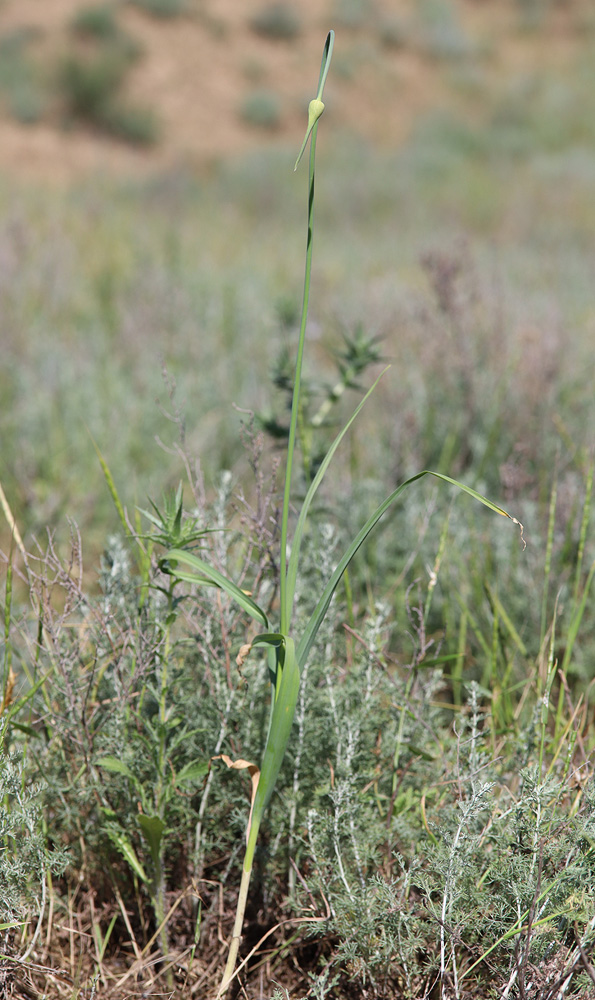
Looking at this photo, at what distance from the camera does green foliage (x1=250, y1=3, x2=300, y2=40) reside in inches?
710

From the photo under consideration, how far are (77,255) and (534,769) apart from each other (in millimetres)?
4908

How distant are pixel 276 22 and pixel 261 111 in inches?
164

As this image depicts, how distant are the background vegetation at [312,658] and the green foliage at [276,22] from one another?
16002 millimetres

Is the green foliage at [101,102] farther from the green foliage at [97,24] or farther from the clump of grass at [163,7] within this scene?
the clump of grass at [163,7]

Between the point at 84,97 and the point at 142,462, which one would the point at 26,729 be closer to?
the point at 142,462

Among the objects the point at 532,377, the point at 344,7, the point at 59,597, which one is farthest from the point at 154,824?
the point at 344,7

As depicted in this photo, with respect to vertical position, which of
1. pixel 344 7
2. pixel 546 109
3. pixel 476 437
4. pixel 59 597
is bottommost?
pixel 59 597

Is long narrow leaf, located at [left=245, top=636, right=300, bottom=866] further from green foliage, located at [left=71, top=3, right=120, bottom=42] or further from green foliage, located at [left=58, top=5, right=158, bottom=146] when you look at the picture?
green foliage, located at [left=71, top=3, right=120, bottom=42]

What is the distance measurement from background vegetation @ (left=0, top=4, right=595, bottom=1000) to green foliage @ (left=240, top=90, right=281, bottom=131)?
12112 millimetres

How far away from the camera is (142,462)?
302cm

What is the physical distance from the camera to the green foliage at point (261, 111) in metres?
15.7

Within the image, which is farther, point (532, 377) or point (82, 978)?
point (532, 377)

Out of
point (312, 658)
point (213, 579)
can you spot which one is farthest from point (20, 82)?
point (213, 579)

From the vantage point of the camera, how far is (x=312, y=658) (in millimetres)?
1508
